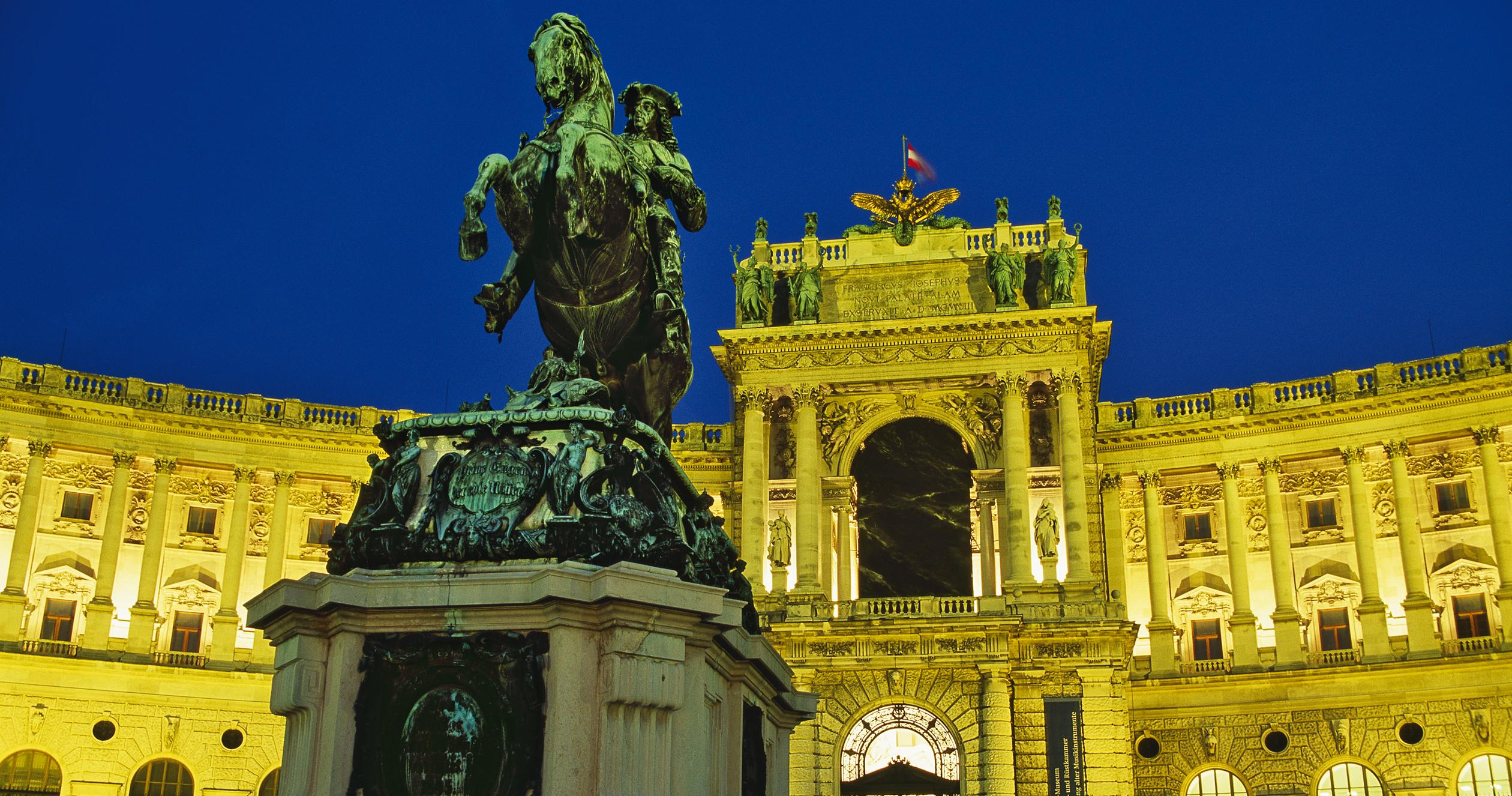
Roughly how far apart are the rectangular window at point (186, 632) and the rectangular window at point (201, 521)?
237 cm

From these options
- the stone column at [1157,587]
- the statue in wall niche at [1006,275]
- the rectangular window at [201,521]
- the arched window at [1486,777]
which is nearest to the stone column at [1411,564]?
the arched window at [1486,777]

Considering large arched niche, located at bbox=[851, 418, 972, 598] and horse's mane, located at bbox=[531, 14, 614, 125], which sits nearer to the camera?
horse's mane, located at bbox=[531, 14, 614, 125]

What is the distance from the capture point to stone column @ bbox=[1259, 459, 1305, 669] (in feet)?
130

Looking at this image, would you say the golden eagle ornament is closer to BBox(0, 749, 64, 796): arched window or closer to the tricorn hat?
BBox(0, 749, 64, 796): arched window

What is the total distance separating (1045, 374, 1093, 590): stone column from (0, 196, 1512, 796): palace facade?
9 cm

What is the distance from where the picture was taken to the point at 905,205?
43.2 m

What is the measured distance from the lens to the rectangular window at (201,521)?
42406 millimetres

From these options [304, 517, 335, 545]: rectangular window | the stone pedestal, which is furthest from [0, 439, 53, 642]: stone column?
the stone pedestal

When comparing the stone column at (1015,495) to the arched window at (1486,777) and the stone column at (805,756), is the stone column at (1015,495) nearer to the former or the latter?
the stone column at (805,756)

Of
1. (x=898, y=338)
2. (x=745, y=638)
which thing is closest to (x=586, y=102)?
(x=745, y=638)

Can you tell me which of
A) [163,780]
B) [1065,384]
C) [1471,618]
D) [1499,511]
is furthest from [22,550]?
[1499,511]

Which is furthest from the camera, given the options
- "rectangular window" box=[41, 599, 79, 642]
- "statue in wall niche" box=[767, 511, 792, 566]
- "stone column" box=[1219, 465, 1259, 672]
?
"stone column" box=[1219, 465, 1259, 672]

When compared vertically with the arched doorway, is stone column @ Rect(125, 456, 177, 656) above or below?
above

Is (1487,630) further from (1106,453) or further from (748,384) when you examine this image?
(748,384)
